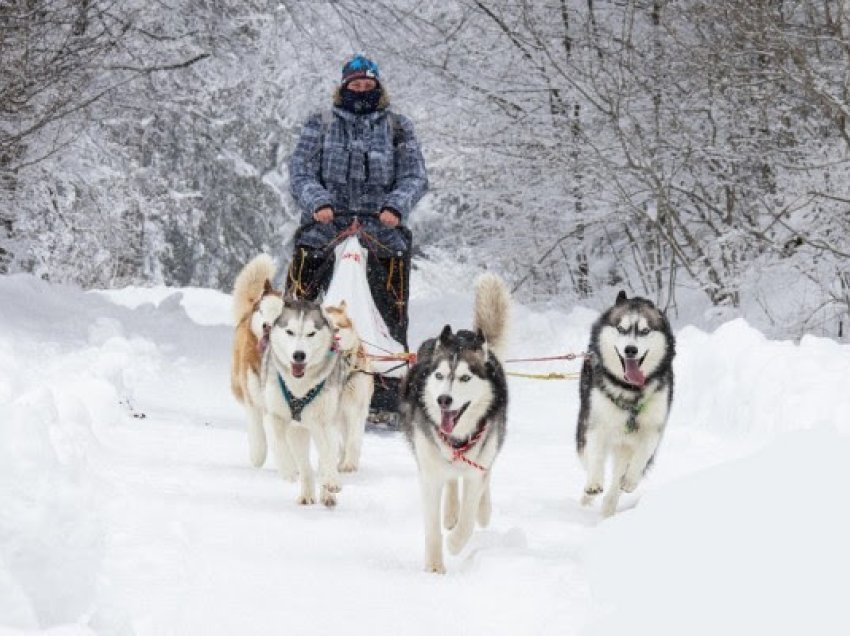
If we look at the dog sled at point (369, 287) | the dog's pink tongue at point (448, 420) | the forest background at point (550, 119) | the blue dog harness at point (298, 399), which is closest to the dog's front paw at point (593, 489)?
the dog's pink tongue at point (448, 420)

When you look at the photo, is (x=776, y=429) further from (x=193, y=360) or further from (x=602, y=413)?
(x=193, y=360)

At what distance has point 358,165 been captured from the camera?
21.7 feet

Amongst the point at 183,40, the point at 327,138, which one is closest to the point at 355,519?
the point at 327,138

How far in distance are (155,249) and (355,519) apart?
19.5 metres

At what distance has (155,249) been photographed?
75.9 ft

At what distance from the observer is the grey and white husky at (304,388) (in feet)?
15.4

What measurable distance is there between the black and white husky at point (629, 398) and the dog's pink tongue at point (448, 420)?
1.05 metres

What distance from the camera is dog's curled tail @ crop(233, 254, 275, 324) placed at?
5719 mm

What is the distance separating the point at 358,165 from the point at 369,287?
0.69m

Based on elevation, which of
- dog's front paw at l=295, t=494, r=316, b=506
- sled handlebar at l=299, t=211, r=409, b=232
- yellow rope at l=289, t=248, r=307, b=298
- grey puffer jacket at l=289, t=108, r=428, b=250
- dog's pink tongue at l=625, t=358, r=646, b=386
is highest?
grey puffer jacket at l=289, t=108, r=428, b=250

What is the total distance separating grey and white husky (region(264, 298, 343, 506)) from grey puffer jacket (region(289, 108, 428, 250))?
1.69 m

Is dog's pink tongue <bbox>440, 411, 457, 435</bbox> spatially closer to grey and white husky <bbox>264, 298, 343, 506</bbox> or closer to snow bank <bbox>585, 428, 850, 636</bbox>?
snow bank <bbox>585, 428, 850, 636</bbox>

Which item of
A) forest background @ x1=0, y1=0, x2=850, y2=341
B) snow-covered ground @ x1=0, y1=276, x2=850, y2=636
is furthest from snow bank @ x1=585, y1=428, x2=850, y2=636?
forest background @ x1=0, y1=0, x2=850, y2=341

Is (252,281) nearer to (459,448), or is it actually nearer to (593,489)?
(593,489)
